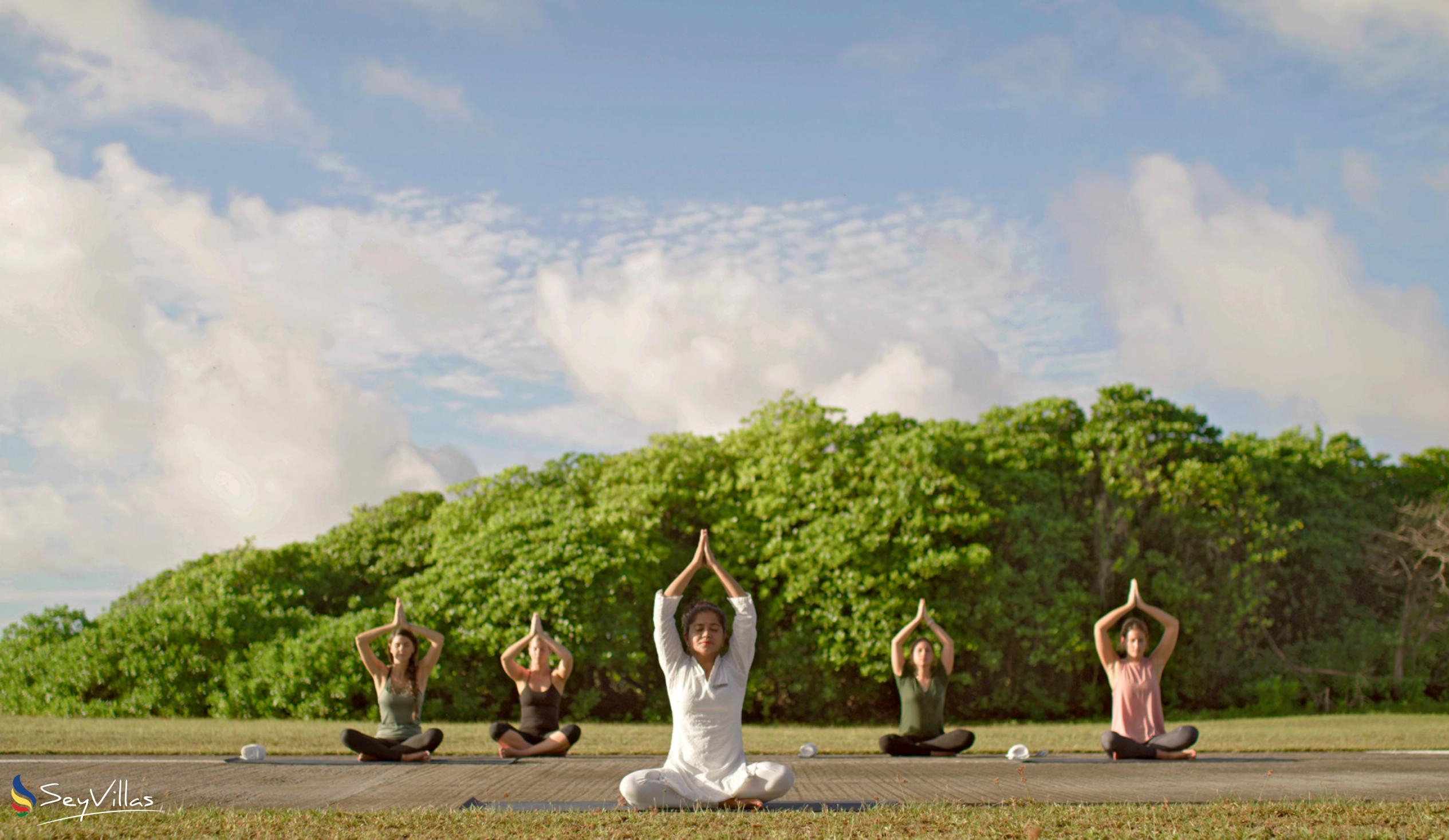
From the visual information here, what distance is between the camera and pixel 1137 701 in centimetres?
1225

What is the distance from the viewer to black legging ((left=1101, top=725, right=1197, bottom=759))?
38.8 ft

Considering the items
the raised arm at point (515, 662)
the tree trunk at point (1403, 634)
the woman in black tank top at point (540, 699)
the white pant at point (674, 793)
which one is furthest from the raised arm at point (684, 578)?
the tree trunk at point (1403, 634)

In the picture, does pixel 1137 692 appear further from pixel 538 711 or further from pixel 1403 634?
pixel 1403 634

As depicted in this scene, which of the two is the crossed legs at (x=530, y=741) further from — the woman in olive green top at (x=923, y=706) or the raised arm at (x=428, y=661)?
the woman in olive green top at (x=923, y=706)

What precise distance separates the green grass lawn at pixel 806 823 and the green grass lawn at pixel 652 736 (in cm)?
574

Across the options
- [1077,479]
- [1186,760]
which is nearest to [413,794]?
[1186,760]


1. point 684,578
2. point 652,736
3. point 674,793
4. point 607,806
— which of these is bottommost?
point 652,736

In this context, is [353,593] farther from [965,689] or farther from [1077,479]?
[1077,479]

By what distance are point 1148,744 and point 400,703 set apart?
8.04 metres

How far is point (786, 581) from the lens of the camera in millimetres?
21953

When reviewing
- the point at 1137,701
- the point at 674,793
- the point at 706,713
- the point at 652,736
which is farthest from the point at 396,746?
the point at 1137,701

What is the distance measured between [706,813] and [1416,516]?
24.7m

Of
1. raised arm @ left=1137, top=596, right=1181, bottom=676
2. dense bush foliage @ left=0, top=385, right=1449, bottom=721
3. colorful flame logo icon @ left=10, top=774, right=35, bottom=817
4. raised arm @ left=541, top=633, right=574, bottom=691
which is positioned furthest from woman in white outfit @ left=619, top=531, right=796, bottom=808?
dense bush foliage @ left=0, top=385, right=1449, bottom=721

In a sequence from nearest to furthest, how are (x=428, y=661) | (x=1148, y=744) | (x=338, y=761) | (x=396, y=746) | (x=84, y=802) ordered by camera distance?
(x=84, y=802) → (x=396, y=746) → (x=338, y=761) → (x=1148, y=744) → (x=428, y=661)
